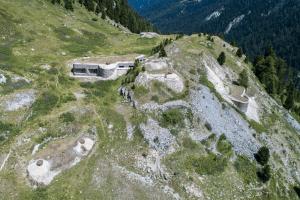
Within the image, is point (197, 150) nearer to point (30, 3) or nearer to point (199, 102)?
point (199, 102)

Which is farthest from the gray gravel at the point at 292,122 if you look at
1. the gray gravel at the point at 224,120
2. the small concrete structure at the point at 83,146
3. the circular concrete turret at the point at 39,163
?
the circular concrete turret at the point at 39,163

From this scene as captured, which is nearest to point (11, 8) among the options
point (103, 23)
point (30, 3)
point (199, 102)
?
point (30, 3)

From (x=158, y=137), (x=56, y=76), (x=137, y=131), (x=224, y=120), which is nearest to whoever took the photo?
(x=158, y=137)

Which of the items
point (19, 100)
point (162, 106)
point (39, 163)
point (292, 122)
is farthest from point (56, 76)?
point (292, 122)

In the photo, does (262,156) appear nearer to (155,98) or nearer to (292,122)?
(155,98)

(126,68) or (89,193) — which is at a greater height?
(126,68)
